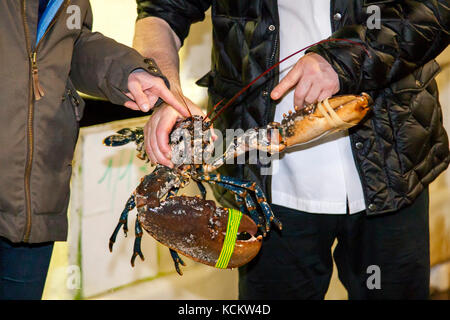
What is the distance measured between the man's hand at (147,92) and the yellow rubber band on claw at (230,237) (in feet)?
0.87

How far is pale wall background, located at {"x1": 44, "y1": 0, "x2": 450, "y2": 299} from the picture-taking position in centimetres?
203

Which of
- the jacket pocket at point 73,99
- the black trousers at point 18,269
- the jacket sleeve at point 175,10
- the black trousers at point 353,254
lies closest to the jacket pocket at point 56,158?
the jacket pocket at point 73,99

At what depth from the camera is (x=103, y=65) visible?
1.37m

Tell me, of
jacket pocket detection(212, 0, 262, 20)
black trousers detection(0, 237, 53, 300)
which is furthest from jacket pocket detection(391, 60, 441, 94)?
black trousers detection(0, 237, 53, 300)

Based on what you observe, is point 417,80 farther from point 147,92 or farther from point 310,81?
point 147,92

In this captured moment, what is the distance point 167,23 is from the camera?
1599mm

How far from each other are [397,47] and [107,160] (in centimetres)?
112

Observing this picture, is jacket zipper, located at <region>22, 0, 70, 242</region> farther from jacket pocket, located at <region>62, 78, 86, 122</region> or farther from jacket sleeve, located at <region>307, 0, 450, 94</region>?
jacket sleeve, located at <region>307, 0, 450, 94</region>

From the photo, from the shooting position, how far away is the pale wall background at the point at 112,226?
2029 millimetres

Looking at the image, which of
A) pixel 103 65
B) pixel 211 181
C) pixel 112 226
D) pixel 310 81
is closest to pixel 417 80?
pixel 310 81

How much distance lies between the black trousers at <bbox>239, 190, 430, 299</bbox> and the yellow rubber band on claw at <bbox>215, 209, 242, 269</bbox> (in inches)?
12.1

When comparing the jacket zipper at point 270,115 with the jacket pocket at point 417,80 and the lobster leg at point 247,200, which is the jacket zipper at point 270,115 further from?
the jacket pocket at point 417,80

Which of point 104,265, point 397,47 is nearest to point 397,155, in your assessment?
point 397,47

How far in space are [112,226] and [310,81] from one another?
43.1 inches
